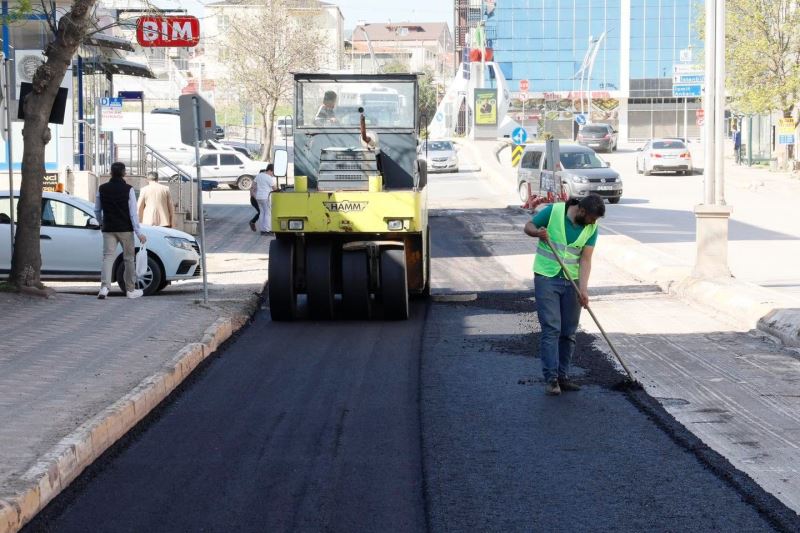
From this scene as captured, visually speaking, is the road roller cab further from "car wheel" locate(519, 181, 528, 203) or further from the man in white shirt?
"car wheel" locate(519, 181, 528, 203)

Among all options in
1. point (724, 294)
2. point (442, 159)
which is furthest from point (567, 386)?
point (442, 159)

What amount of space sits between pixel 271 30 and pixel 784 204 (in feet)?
97.1

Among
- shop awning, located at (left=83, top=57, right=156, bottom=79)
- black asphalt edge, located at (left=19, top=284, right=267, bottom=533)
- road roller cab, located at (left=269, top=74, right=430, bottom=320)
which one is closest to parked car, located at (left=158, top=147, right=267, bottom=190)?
shop awning, located at (left=83, top=57, right=156, bottom=79)

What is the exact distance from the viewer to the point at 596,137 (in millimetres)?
67688

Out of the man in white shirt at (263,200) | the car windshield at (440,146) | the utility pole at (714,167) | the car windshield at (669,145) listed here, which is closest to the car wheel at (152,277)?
the utility pole at (714,167)

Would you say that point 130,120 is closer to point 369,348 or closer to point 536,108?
point 369,348

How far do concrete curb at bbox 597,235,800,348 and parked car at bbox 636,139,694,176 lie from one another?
97.7ft

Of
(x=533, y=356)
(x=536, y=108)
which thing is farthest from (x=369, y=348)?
(x=536, y=108)

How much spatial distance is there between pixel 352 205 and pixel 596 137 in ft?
180

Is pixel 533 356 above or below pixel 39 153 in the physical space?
below

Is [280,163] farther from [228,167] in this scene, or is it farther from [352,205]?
[228,167]

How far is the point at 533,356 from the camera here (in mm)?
11891

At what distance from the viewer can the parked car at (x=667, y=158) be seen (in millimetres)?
51188

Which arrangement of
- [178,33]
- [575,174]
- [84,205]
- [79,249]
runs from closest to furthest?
[79,249] < [84,205] < [178,33] < [575,174]
